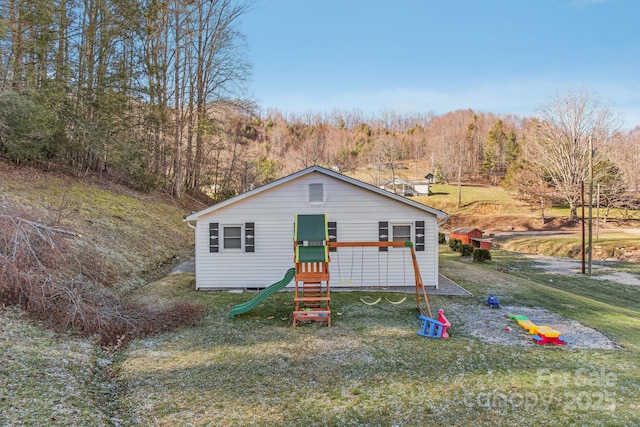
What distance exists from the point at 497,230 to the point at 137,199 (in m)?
33.4

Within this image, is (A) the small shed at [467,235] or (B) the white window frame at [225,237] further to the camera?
(A) the small shed at [467,235]

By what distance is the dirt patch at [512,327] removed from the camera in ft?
24.3

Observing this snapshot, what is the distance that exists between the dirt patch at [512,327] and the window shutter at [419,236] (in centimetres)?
208

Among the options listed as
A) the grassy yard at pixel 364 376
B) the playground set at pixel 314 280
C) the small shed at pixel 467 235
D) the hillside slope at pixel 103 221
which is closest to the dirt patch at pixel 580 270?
the small shed at pixel 467 235

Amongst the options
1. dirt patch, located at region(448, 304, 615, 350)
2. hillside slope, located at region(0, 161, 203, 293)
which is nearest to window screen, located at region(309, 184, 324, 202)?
dirt patch, located at region(448, 304, 615, 350)

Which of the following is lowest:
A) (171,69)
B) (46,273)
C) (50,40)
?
(46,273)

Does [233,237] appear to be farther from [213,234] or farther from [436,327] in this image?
[436,327]

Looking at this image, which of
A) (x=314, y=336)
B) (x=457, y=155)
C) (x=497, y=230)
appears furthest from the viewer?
(x=457, y=155)

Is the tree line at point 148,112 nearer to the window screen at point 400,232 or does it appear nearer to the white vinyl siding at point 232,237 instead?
the white vinyl siding at point 232,237

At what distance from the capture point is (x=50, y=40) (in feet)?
50.6

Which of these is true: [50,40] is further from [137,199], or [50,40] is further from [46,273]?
[46,273]

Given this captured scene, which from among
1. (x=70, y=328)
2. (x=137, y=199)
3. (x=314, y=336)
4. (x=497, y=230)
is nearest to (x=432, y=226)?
(x=314, y=336)

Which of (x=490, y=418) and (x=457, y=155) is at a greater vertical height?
(x=457, y=155)

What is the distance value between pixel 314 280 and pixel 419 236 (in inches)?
161
